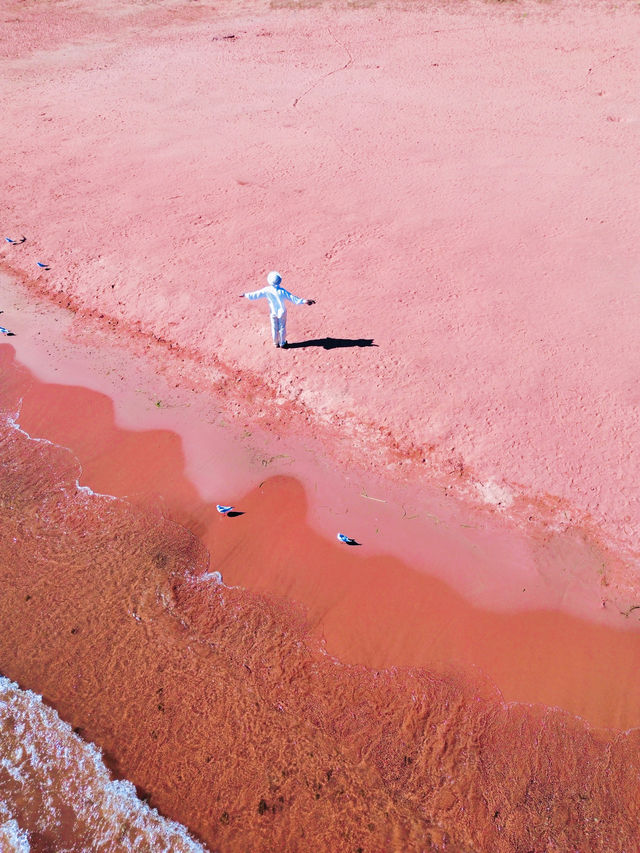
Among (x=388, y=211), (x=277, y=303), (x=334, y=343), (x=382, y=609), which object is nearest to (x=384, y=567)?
(x=382, y=609)

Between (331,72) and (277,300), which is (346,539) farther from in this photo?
(331,72)

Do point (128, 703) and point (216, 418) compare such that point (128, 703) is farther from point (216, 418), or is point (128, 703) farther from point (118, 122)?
point (118, 122)

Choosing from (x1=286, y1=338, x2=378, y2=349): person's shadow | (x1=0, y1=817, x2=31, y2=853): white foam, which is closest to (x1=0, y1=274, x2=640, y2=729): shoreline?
(x1=286, y1=338, x2=378, y2=349): person's shadow

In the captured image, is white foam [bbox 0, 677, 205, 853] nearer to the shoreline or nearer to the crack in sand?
the shoreline

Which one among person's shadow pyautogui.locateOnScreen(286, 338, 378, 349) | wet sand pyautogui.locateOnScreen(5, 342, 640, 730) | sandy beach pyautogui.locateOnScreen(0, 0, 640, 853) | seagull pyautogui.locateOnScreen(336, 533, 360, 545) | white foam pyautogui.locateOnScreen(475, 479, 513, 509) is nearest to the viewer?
sandy beach pyautogui.locateOnScreen(0, 0, 640, 853)

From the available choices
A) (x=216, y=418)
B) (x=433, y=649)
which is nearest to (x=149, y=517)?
(x=216, y=418)
